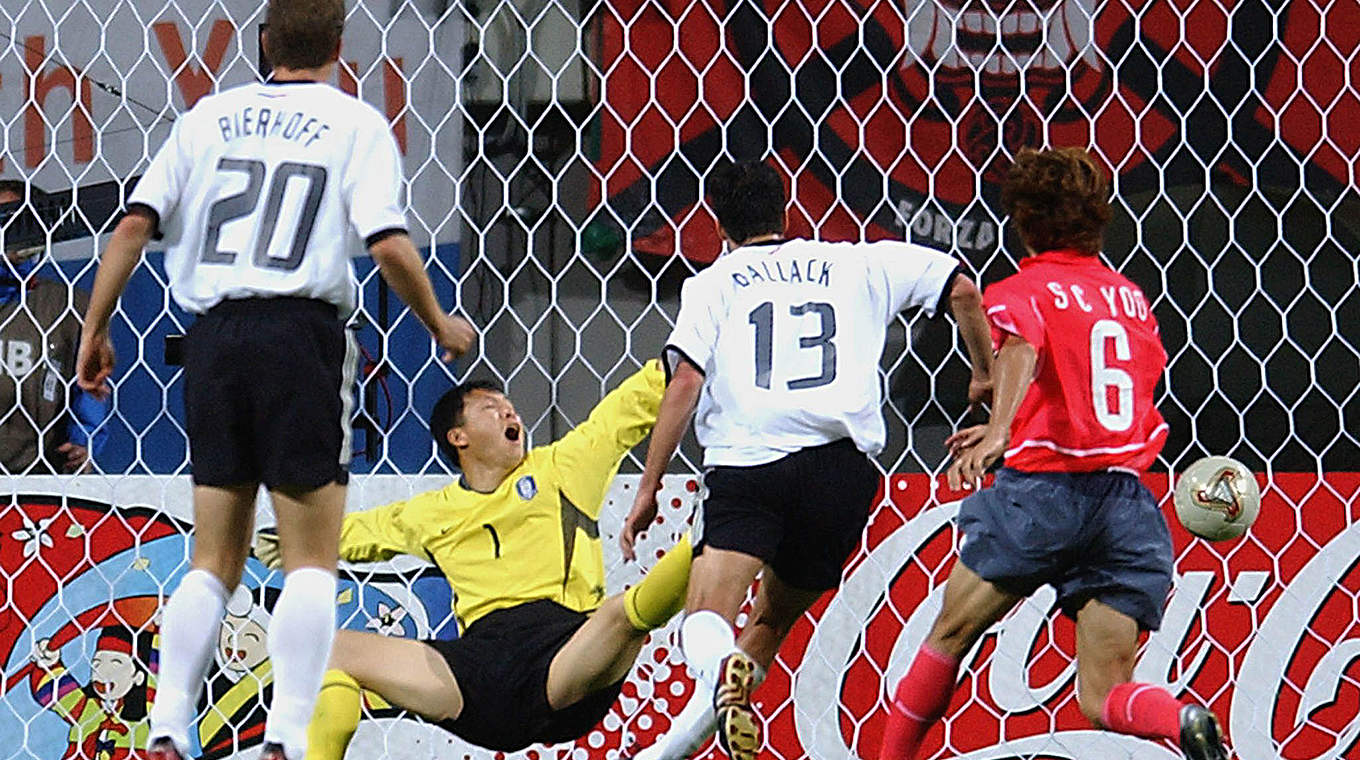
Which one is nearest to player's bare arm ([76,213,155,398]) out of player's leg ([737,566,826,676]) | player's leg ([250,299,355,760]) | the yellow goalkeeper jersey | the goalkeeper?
player's leg ([250,299,355,760])

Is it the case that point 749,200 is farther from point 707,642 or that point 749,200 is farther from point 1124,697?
point 1124,697

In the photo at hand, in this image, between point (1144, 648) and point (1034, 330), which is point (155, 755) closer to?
point (1034, 330)

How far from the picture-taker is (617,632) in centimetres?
285

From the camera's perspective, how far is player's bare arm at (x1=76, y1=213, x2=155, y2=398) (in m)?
2.25

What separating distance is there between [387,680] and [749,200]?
0.94 meters

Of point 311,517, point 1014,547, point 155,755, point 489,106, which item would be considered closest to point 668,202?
point 489,106

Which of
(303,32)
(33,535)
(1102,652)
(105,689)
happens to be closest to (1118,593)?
(1102,652)

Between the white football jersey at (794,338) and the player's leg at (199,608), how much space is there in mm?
735

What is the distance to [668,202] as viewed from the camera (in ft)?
11.3

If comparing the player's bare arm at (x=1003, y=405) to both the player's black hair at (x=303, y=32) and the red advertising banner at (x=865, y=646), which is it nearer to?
the red advertising banner at (x=865, y=646)

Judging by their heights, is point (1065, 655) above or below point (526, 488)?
below

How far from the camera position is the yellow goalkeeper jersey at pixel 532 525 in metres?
3.07

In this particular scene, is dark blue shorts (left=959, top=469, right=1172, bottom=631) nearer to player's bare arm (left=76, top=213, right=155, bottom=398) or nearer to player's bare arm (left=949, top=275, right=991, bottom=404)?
player's bare arm (left=949, top=275, right=991, bottom=404)

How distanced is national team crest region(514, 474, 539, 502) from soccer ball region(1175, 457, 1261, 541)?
1.03 meters
